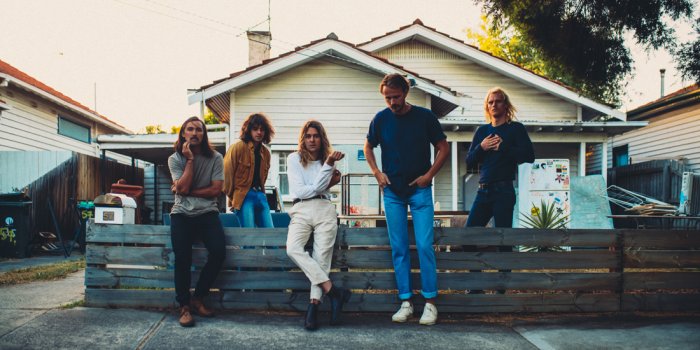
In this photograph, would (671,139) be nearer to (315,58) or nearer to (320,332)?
(315,58)

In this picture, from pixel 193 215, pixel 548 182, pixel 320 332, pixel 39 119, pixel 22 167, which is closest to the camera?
pixel 320 332

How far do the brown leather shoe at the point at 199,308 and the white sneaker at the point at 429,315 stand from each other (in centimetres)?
164

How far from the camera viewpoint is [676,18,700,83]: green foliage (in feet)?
13.6

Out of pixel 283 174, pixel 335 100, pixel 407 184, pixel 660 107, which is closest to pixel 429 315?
pixel 407 184

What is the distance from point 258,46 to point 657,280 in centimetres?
1063

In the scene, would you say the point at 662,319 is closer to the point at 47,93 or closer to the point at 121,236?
the point at 121,236

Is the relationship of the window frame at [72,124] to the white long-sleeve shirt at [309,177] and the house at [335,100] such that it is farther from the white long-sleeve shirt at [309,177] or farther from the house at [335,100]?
the white long-sleeve shirt at [309,177]

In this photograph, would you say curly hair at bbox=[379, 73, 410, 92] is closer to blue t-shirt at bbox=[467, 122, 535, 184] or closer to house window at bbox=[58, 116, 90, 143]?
blue t-shirt at bbox=[467, 122, 535, 184]

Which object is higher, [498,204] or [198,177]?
[198,177]

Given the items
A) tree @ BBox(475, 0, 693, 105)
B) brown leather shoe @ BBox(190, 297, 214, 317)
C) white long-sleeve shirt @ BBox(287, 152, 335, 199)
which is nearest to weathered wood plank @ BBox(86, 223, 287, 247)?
white long-sleeve shirt @ BBox(287, 152, 335, 199)

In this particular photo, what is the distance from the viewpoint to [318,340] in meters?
3.13

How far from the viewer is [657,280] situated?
393cm

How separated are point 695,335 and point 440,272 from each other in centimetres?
184

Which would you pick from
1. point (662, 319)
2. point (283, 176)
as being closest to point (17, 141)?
point (283, 176)
